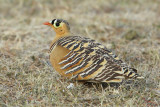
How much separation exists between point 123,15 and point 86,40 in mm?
4143

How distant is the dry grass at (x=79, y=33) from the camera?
149 inches

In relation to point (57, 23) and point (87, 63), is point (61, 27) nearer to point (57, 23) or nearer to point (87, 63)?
point (57, 23)

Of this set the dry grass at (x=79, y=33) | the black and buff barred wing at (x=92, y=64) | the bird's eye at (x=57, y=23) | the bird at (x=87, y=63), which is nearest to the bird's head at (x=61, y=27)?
the bird's eye at (x=57, y=23)

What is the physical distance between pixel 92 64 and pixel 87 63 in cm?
7

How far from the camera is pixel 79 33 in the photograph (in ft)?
22.4

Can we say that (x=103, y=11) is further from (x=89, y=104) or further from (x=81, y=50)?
(x=89, y=104)

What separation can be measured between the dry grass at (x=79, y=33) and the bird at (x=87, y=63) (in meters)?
0.21

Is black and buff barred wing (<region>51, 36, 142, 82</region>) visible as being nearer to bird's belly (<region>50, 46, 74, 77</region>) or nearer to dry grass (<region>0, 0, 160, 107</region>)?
bird's belly (<region>50, 46, 74, 77</region>)

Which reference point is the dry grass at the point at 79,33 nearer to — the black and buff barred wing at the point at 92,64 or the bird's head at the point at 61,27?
the black and buff barred wing at the point at 92,64

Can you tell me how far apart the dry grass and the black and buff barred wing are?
0.23 m

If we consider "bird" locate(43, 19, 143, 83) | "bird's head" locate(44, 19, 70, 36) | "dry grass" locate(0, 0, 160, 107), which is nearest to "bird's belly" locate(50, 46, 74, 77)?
"bird" locate(43, 19, 143, 83)

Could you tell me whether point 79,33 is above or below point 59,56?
above

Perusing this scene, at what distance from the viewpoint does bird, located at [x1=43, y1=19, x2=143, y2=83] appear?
3801 millimetres

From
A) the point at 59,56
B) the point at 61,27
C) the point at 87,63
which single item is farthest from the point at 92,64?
the point at 61,27
